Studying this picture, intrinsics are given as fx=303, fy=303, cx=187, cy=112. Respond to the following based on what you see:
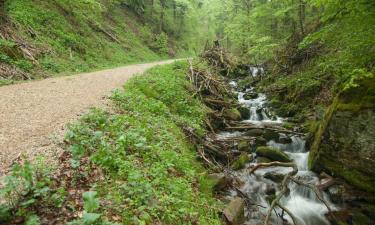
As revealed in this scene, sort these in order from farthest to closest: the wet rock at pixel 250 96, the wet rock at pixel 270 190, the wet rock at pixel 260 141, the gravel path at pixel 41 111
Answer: the wet rock at pixel 250 96, the wet rock at pixel 260 141, the wet rock at pixel 270 190, the gravel path at pixel 41 111

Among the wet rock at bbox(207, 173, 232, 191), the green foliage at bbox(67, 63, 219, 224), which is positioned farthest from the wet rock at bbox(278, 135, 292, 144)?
the wet rock at bbox(207, 173, 232, 191)

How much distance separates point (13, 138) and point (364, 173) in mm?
7603

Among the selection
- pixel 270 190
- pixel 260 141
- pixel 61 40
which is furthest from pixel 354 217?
pixel 61 40

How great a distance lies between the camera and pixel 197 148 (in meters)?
8.29

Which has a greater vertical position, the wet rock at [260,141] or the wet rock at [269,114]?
the wet rock at [269,114]

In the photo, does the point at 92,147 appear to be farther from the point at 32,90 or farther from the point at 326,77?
the point at 326,77

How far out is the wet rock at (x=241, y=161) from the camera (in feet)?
28.1

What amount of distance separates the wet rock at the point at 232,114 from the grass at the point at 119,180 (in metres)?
4.54

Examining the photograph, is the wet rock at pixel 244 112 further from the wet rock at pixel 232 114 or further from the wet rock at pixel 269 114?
the wet rock at pixel 269 114

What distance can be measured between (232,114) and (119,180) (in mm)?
8703

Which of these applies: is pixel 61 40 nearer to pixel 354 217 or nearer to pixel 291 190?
pixel 291 190

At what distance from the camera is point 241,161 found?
8.70 metres

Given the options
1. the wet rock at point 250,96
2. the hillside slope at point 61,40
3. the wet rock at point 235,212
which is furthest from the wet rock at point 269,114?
the hillside slope at point 61,40

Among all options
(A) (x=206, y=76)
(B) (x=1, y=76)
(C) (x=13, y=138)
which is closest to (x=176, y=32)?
(A) (x=206, y=76)
